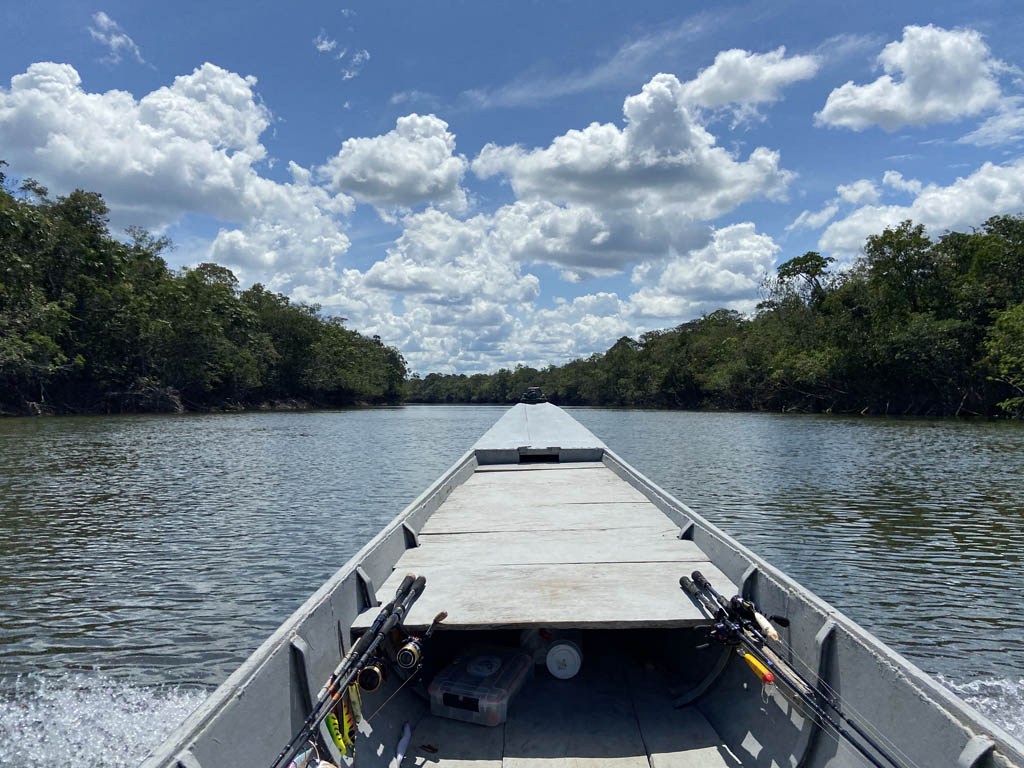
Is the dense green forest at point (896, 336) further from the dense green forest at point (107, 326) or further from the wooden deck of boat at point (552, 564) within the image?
the dense green forest at point (107, 326)

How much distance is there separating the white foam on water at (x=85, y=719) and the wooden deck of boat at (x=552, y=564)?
203 centimetres

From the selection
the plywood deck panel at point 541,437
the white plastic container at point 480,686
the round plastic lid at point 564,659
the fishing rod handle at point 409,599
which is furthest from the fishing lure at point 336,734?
the plywood deck panel at point 541,437

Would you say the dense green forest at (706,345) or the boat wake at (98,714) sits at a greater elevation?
the dense green forest at (706,345)

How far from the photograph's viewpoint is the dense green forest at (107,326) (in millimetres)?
43094

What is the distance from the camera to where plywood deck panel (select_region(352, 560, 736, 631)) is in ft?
12.1

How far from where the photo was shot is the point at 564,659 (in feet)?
13.2

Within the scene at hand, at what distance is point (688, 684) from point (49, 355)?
51881 millimetres

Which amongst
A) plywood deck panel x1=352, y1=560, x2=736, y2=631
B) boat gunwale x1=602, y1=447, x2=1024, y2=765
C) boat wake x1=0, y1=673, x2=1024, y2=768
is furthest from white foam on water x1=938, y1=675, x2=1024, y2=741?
plywood deck panel x1=352, y1=560, x2=736, y2=631

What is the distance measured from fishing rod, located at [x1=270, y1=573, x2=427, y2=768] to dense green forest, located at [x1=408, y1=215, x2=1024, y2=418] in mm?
39507

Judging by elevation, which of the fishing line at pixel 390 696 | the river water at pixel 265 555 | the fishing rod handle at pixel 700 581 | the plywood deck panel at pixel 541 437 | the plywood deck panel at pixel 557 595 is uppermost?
the plywood deck panel at pixel 541 437

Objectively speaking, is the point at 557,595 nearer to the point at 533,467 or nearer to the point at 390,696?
the point at 390,696

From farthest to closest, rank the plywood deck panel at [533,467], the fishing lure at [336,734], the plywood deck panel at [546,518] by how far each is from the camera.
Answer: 1. the plywood deck panel at [533,467]
2. the plywood deck panel at [546,518]
3. the fishing lure at [336,734]

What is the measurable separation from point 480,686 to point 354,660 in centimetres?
85

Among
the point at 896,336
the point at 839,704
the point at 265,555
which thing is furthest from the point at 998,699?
the point at 896,336
